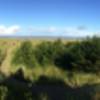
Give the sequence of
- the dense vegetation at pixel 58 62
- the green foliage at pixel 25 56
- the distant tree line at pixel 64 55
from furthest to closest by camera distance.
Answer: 1. the green foliage at pixel 25 56
2. the distant tree line at pixel 64 55
3. the dense vegetation at pixel 58 62

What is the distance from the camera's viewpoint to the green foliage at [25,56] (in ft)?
158

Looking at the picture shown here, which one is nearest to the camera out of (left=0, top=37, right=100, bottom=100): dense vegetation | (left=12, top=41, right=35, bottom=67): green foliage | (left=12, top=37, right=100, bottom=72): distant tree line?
(left=0, top=37, right=100, bottom=100): dense vegetation

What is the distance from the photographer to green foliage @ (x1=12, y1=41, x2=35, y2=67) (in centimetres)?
4826

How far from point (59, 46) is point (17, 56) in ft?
20.4

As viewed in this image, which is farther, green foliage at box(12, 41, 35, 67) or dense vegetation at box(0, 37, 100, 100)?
green foliage at box(12, 41, 35, 67)

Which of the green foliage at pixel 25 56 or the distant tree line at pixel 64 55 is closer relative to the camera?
the distant tree line at pixel 64 55

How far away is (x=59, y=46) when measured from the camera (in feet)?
173

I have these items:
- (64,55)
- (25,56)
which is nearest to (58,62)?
(64,55)

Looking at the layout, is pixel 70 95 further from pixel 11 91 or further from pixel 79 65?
pixel 79 65

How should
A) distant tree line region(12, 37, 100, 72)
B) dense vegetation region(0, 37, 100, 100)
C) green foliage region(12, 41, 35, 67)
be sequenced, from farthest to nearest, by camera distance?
green foliage region(12, 41, 35, 67), distant tree line region(12, 37, 100, 72), dense vegetation region(0, 37, 100, 100)

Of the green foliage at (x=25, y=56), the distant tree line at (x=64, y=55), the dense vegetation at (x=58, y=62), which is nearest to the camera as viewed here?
the dense vegetation at (x=58, y=62)

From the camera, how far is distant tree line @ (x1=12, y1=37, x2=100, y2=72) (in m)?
43.9

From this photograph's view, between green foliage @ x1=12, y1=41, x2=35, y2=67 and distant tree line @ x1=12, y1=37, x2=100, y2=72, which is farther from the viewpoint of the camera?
green foliage @ x1=12, y1=41, x2=35, y2=67

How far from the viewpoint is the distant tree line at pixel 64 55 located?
144 feet
